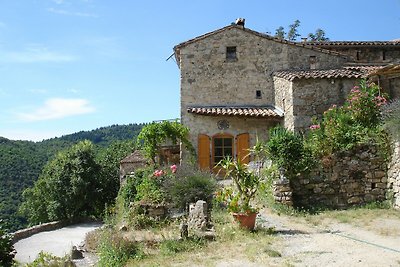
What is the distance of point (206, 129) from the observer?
1769 cm

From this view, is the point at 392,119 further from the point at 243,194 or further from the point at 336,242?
the point at 243,194

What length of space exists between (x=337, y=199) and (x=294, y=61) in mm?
8540

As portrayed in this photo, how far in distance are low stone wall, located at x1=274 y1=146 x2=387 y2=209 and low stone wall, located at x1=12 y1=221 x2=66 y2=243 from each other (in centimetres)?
1366

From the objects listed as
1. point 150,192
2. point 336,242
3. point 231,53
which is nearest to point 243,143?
point 231,53

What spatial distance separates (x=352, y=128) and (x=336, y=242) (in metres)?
5.27

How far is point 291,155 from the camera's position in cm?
1162

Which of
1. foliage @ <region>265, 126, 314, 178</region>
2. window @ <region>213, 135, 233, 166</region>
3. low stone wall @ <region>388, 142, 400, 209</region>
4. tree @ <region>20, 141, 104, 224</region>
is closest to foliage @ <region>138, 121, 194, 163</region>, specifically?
window @ <region>213, 135, 233, 166</region>

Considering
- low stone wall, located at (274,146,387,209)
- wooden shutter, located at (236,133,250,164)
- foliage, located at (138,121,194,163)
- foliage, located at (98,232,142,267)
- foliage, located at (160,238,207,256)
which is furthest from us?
wooden shutter, located at (236,133,250,164)

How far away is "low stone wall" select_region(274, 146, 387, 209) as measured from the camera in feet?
38.3

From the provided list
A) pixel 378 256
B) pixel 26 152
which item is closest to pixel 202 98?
pixel 378 256

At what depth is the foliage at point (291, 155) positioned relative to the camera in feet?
37.9

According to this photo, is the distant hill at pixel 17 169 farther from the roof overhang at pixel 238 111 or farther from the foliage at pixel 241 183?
the foliage at pixel 241 183

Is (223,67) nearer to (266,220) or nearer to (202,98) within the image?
(202,98)

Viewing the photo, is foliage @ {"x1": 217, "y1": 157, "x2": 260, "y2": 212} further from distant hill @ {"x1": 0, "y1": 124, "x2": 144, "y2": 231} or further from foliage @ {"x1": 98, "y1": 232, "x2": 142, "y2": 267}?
distant hill @ {"x1": 0, "y1": 124, "x2": 144, "y2": 231}
